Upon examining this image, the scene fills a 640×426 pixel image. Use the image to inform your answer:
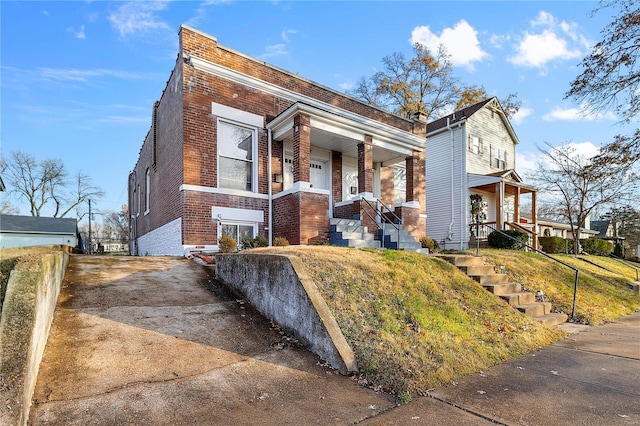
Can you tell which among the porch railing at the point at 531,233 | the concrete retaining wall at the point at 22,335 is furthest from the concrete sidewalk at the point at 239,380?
the porch railing at the point at 531,233

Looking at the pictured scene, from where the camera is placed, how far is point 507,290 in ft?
23.6

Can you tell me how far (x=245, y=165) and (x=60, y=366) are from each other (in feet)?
26.7

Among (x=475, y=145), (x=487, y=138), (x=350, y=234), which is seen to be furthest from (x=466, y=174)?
(x=350, y=234)

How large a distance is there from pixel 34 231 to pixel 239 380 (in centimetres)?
2678

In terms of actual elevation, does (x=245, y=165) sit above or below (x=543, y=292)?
above

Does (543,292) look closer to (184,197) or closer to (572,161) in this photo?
(184,197)

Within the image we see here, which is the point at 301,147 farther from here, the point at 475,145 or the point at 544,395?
the point at 475,145

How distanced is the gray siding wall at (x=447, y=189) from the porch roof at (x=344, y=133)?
7359 millimetres

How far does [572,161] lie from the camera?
2072cm

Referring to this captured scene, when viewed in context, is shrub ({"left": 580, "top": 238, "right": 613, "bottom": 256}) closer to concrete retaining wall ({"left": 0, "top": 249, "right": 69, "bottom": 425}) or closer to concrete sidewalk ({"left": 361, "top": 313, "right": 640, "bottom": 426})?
concrete sidewalk ({"left": 361, "top": 313, "right": 640, "bottom": 426})

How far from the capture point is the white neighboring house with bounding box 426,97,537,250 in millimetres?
19156

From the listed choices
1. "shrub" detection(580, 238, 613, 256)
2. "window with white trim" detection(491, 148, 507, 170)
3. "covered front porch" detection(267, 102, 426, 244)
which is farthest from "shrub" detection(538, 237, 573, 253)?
"covered front porch" detection(267, 102, 426, 244)

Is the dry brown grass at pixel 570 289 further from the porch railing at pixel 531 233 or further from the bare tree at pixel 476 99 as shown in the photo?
the bare tree at pixel 476 99

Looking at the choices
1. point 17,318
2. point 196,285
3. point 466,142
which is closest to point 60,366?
point 17,318
